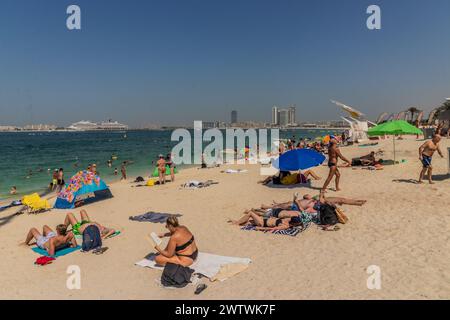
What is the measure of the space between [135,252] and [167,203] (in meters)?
4.00

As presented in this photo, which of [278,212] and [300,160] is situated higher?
[300,160]

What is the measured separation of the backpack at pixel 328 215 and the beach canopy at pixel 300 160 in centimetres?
301

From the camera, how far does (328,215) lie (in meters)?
6.23

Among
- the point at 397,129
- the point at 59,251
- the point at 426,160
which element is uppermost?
the point at 397,129

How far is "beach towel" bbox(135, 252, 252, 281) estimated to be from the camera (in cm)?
444

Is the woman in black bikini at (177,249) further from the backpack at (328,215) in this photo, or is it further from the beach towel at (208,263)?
the backpack at (328,215)


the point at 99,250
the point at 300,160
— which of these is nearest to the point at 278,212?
the point at 300,160

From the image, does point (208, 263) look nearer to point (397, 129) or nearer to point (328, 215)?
point (328, 215)

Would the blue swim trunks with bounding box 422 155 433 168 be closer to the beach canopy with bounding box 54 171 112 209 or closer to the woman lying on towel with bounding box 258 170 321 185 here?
the woman lying on towel with bounding box 258 170 321 185

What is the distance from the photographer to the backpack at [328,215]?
244 inches

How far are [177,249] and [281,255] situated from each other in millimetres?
1668

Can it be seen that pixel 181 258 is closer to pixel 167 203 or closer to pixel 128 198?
pixel 167 203
